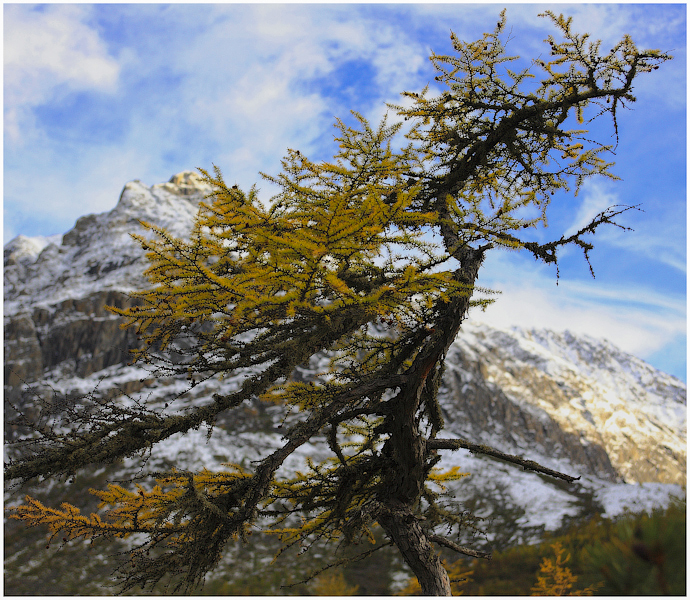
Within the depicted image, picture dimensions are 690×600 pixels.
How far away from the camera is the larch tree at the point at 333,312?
2732mm

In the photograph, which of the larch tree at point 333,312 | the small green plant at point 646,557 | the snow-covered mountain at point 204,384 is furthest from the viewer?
the snow-covered mountain at point 204,384

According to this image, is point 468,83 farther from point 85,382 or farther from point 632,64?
point 85,382

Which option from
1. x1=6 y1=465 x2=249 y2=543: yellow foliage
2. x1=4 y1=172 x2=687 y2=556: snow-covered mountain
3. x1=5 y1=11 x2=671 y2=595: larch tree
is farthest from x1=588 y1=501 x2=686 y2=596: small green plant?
x1=4 y1=172 x2=687 y2=556: snow-covered mountain

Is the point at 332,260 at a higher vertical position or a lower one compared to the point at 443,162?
lower

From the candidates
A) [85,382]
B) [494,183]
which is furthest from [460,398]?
[494,183]

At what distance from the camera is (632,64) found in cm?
362

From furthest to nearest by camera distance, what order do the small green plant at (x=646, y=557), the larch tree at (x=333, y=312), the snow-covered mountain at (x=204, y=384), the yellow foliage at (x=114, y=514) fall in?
1. the snow-covered mountain at (x=204, y=384)
2. the yellow foliage at (x=114, y=514)
3. the larch tree at (x=333, y=312)
4. the small green plant at (x=646, y=557)

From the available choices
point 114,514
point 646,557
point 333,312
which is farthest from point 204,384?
point 646,557

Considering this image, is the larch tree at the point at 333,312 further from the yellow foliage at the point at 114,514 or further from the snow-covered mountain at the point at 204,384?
the snow-covered mountain at the point at 204,384

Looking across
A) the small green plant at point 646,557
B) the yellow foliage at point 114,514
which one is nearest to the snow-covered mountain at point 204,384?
the yellow foliage at point 114,514

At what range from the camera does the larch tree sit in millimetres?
2732

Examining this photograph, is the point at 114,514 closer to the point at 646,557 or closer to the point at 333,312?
the point at 333,312

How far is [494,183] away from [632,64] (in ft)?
8.23

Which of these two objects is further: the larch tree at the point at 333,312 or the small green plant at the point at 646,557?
the larch tree at the point at 333,312
